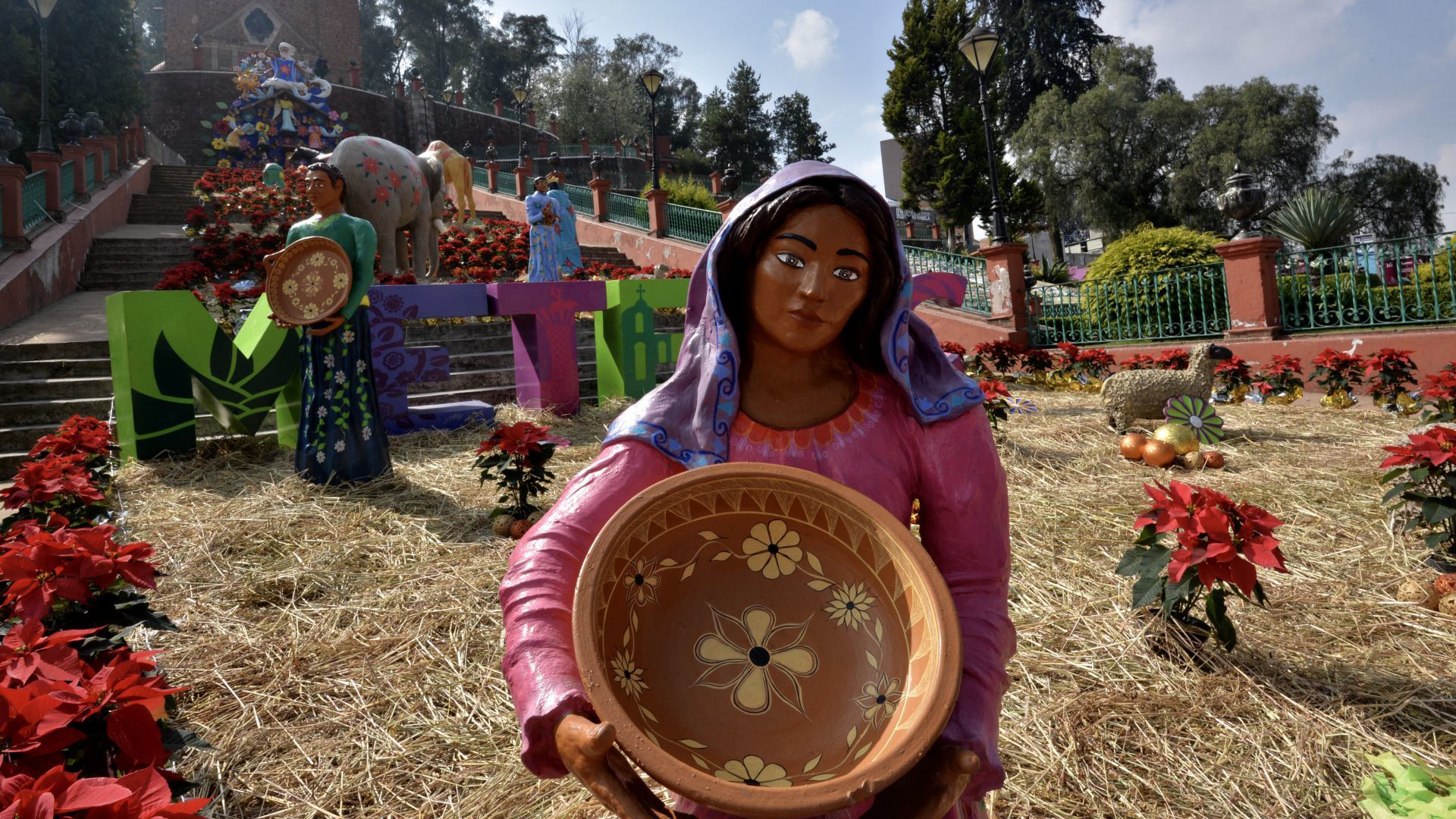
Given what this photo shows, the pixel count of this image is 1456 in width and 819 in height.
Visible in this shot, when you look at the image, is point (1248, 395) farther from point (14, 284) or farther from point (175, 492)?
point (14, 284)

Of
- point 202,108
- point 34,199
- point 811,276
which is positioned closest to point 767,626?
point 811,276

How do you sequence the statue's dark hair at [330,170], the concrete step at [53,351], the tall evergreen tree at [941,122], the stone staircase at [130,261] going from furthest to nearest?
the tall evergreen tree at [941,122] → the stone staircase at [130,261] → the concrete step at [53,351] → the statue's dark hair at [330,170]

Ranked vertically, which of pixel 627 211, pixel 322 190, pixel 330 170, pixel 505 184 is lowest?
pixel 322 190

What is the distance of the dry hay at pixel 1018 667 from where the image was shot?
215 cm

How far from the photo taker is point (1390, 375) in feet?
23.0

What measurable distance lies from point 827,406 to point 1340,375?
26.7 ft

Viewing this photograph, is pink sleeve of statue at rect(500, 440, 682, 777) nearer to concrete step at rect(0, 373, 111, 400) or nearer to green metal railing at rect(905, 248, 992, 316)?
concrete step at rect(0, 373, 111, 400)

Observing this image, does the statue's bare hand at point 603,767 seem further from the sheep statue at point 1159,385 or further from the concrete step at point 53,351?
the concrete step at point 53,351

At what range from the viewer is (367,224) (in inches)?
202

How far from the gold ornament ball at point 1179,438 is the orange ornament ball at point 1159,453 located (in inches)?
0.9

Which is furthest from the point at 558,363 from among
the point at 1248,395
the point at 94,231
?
the point at 94,231

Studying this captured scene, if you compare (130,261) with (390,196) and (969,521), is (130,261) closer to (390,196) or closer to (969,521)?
(390,196)

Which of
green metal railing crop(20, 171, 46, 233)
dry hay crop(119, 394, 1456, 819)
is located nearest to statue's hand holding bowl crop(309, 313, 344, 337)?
dry hay crop(119, 394, 1456, 819)

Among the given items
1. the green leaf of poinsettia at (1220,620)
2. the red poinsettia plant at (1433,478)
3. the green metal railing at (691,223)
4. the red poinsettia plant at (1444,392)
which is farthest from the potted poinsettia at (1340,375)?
the green metal railing at (691,223)
